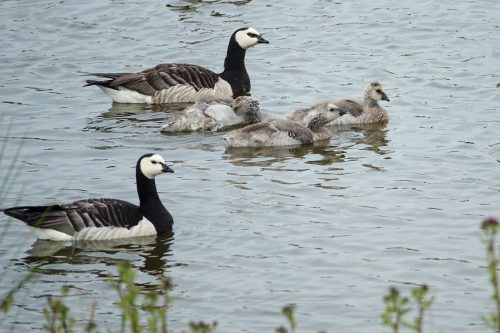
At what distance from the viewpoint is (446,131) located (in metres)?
15.8

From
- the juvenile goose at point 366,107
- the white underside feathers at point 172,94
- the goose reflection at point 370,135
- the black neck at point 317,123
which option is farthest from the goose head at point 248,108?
the white underside feathers at point 172,94

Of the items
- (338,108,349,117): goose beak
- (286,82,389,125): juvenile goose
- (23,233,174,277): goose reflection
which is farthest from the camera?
(286,82,389,125): juvenile goose

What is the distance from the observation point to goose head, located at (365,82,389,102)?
16.8m

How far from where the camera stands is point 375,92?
55.1ft

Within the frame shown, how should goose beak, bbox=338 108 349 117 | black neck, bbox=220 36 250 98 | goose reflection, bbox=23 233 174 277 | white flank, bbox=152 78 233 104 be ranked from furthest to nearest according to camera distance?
black neck, bbox=220 36 250 98
white flank, bbox=152 78 233 104
goose beak, bbox=338 108 349 117
goose reflection, bbox=23 233 174 277

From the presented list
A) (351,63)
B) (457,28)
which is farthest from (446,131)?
(457,28)

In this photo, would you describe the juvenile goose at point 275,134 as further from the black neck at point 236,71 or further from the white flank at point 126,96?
the white flank at point 126,96

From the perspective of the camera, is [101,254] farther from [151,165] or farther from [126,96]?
[126,96]

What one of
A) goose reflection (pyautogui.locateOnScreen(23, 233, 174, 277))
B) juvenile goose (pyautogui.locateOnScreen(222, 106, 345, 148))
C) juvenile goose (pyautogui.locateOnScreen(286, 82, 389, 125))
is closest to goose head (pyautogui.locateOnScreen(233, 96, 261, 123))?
juvenile goose (pyautogui.locateOnScreen(286, 82, 389, 125))

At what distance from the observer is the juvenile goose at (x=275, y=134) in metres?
15.5

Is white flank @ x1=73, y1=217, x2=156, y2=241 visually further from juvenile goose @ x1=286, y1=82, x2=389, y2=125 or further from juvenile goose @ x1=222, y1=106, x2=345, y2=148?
juvenile goose @ x1=286, y1=82, x2=389, y2=125

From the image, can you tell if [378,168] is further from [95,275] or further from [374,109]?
[95,275]

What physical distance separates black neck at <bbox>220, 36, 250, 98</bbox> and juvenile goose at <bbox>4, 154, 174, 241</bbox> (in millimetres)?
6251

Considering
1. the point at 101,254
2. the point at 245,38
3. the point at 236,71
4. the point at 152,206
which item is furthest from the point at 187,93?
the point at 101,254
